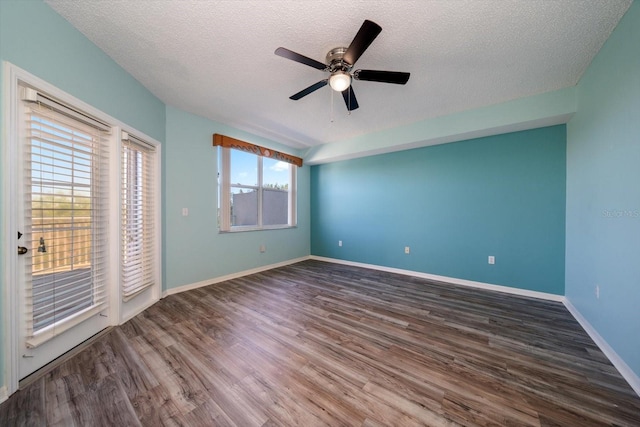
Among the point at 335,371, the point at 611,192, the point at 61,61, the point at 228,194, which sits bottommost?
the point at 335,371

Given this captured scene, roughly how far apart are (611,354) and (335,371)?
2.14 meters

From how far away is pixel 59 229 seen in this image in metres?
1.64

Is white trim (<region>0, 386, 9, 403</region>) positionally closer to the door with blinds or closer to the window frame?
the door with blinds

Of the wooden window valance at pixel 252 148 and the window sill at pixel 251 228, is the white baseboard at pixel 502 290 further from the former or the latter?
the wooden window valance at pixel 252 148

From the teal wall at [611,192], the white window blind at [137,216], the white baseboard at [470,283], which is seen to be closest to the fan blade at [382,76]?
the teal wall at [611,192]

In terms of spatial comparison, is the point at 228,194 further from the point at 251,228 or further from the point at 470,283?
the point at 470,283

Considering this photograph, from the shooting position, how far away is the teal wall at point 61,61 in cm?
132

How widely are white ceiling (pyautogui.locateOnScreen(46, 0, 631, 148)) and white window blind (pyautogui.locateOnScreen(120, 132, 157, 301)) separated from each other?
0.81 meters

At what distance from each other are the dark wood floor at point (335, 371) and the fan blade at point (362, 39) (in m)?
2.32

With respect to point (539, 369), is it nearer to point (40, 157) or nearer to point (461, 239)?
point (461, 239)

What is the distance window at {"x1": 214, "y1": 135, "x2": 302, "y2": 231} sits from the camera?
143 inches

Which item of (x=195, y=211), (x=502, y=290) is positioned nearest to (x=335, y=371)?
(x=195, y=211)

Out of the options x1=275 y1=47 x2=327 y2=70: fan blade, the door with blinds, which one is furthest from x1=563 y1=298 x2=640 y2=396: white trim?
the door with blinds

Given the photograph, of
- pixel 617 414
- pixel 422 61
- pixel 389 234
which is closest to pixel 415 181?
pixel 389 234
